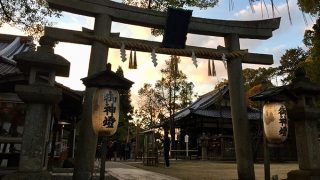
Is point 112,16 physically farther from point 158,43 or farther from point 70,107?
point 70,107

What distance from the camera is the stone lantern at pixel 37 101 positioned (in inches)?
245

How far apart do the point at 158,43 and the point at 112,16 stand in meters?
1.70

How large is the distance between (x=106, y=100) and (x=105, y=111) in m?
0.24

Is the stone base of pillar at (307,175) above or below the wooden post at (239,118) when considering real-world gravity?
below

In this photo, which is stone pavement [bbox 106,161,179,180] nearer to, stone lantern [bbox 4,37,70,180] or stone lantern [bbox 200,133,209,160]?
stone lantern [bbox 4,37,70,180]

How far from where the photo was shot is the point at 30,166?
6203mm

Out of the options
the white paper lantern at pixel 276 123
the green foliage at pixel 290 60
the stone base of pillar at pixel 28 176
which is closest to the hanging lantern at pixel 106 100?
the stone base of pillar at pixel 28 176

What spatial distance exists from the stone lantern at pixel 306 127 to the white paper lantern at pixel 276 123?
0.69 meters

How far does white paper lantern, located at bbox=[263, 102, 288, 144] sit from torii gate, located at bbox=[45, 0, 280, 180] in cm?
188

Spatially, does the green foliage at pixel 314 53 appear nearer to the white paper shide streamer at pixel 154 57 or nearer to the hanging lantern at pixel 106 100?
the white paper shide streamer at pixel 154 57

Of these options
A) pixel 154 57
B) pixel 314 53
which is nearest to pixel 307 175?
pixel 154 57

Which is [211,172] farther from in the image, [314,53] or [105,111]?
[314,53]

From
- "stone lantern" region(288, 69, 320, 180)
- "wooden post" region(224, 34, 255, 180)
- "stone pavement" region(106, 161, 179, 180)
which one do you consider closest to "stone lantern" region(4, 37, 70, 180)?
"stone pavement" region(106, 161, 179, 180)

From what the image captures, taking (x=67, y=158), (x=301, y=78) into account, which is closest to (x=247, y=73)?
(x=67, y=158)
